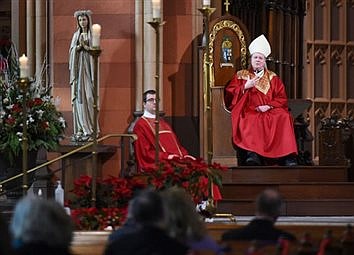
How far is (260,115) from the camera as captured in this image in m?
15.1

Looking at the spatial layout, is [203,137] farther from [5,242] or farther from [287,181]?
[5,242]

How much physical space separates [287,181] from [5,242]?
816 centimetres

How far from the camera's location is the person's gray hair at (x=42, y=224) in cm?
687

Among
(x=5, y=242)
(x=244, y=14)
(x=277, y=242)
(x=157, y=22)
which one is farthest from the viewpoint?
(x=244, y=14)

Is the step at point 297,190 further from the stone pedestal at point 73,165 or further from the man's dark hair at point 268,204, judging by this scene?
the man's dark hair at point 268,204

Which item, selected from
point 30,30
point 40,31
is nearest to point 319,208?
point 40,31

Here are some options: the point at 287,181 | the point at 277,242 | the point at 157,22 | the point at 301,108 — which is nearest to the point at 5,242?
the point at 277,242

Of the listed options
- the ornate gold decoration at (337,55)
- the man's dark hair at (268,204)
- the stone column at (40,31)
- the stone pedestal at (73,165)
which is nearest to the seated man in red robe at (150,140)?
the stone pedestal at (73,165)

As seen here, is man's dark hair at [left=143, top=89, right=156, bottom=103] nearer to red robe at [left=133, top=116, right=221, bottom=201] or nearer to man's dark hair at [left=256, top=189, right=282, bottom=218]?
red robe at [left=133, top=116, right=221, bottom=201]

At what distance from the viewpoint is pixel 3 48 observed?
18.5 metres

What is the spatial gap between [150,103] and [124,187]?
4044 millimetres

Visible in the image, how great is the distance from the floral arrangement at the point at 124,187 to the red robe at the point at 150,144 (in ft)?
7.86

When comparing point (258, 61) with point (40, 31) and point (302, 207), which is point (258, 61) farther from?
point (40, 31)

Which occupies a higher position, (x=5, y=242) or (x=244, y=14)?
(x=244, y=14)
